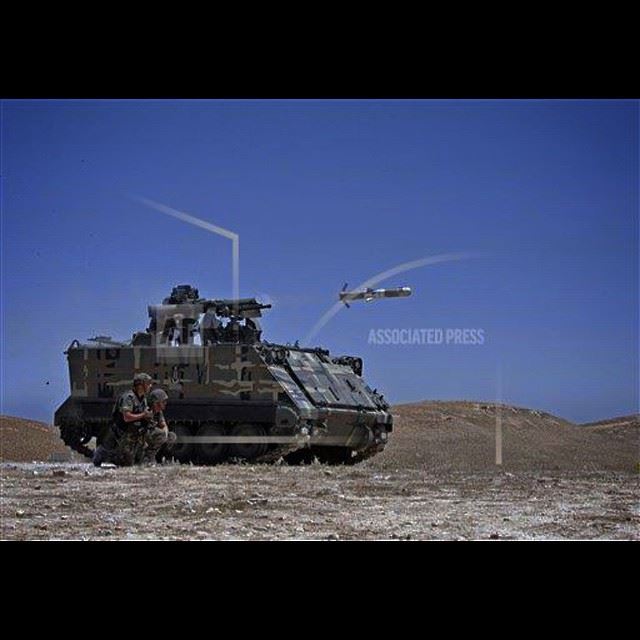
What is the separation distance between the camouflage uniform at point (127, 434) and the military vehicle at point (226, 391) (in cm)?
181

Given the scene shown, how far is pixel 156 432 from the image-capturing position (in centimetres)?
1588

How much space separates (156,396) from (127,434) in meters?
1.14

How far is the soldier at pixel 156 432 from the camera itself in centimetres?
1589

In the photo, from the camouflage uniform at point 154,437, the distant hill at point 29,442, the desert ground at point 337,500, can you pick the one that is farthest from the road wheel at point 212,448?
the distant hill at point 29,442

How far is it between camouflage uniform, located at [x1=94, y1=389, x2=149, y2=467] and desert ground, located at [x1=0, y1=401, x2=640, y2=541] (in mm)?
629

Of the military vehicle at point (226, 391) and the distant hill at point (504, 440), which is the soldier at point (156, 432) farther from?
the distant hill at point (504, 440)

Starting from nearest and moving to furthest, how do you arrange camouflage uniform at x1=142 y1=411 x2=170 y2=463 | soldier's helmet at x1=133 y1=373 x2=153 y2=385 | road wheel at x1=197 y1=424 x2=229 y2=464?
1. camouflage uniform at x1=142 y1=411 x2=170 y2=463
2. soldier's helmet at x1=133 y1=373 x2=153 y2=385
3. road wheel at x1=197 y1=424 x2=229 y2=464

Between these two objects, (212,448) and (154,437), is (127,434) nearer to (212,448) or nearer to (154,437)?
(154,437)

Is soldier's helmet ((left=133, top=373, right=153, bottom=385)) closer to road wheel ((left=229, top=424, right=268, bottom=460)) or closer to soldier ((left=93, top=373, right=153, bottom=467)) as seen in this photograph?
soldier ((left=93, top=373, right=153, bottom=467))

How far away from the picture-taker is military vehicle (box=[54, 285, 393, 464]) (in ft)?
58.3

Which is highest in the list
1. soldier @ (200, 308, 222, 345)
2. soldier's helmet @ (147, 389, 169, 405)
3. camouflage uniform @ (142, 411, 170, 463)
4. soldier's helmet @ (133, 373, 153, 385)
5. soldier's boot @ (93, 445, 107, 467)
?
soldier @ (200, 308, 222, 345)

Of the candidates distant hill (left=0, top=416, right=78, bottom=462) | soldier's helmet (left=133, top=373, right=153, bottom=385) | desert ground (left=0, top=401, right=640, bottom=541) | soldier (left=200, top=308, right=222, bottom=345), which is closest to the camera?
desert ground (left=0, top=401, right=640, bottom=541)

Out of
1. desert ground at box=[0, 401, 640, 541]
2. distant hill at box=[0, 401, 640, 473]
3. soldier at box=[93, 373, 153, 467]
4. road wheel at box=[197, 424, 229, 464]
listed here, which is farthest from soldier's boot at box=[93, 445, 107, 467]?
distant hill at box=[0, 401, 640, 473]
